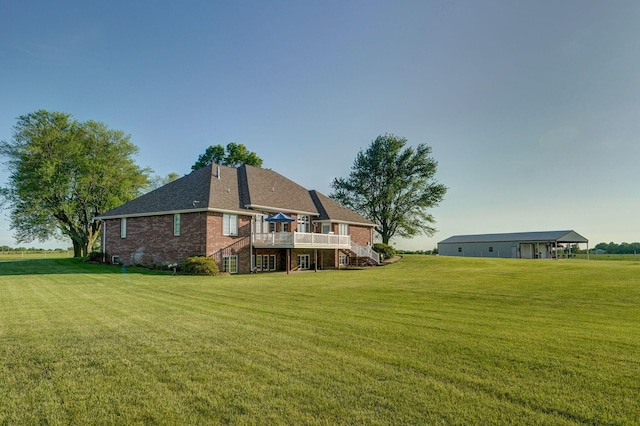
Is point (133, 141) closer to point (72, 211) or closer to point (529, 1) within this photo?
point (72, 211)

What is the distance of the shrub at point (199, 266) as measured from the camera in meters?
20.9

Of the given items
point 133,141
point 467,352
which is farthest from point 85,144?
point 467,352

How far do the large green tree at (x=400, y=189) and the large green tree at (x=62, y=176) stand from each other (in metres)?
29.5

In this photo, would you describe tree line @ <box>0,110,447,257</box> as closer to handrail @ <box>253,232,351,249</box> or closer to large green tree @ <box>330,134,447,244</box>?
large green tree @ <box>330,134,447,244</box>

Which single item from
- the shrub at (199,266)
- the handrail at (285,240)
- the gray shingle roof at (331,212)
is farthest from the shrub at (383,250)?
the shrub at (199,266)

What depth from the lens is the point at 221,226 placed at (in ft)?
77.9

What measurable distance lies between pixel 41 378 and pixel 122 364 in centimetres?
93

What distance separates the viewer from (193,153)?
47781 millimetres

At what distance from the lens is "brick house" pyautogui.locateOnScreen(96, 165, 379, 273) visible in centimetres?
2345

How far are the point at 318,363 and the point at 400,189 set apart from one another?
44.0m

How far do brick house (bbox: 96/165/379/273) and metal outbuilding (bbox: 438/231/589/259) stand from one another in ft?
101

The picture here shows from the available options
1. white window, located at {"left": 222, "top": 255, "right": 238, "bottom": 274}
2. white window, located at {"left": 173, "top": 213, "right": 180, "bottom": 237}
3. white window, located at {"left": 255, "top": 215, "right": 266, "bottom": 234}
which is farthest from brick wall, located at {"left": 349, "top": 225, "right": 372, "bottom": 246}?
white window, located at {"left": 173, "top": 213, "right": 180, "bottom": 237}

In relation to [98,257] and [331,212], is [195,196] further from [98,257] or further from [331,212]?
[331,212]

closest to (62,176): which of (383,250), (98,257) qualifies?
(98,257)
